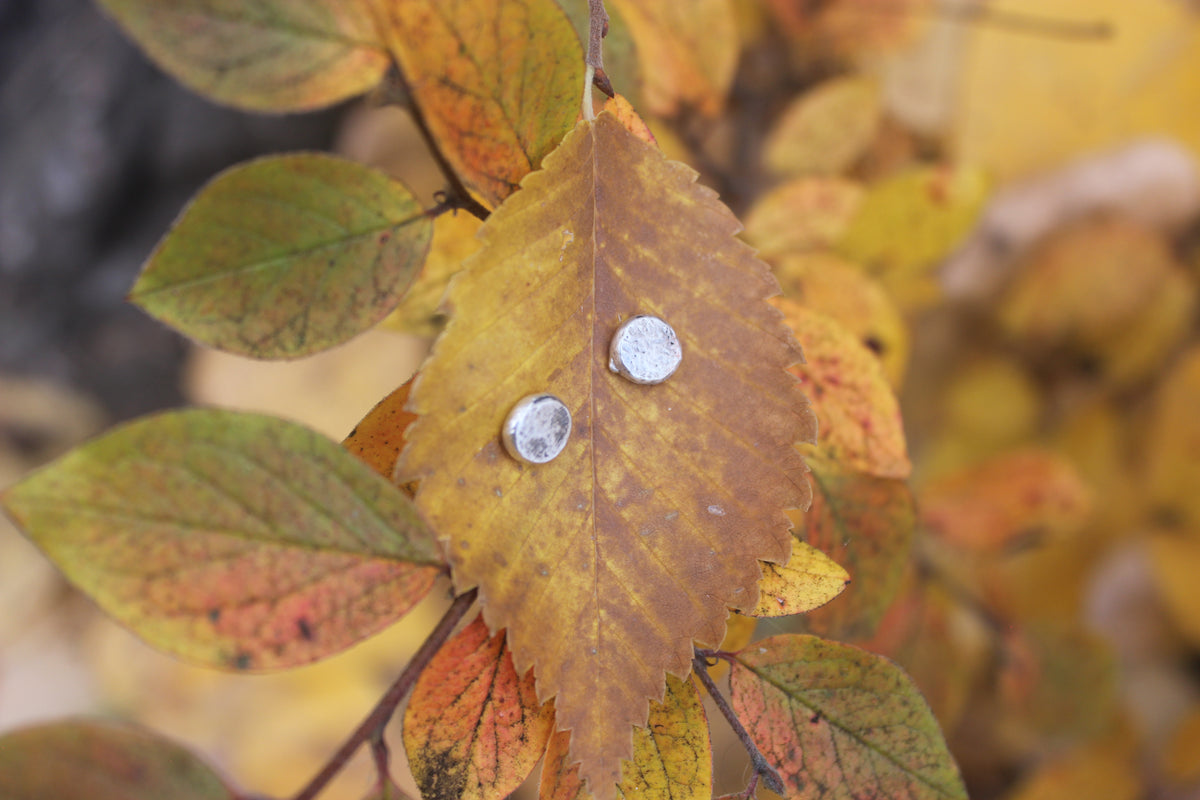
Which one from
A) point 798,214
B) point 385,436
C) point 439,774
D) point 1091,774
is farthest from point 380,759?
point 1091,774

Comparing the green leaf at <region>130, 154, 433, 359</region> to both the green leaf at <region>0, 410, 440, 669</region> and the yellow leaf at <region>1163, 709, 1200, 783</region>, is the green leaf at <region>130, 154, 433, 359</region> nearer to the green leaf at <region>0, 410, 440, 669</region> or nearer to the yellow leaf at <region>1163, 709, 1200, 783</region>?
the green leaf at <region>0, 410, 440, 669</region>

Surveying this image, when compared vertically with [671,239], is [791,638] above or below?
below

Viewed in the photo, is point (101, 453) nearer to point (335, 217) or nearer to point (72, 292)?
point (335, 217)

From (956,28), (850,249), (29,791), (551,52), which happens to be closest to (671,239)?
(551,52)

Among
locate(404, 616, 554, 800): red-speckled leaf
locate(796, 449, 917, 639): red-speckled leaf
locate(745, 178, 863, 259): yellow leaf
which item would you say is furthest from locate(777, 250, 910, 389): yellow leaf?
locate(404, 616, 554, 800): red-speckled leaf

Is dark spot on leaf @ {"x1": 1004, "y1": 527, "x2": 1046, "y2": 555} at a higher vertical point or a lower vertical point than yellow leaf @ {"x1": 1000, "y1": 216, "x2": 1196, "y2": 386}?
lower

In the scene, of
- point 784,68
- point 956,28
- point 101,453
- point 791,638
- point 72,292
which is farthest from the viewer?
point 72,292
